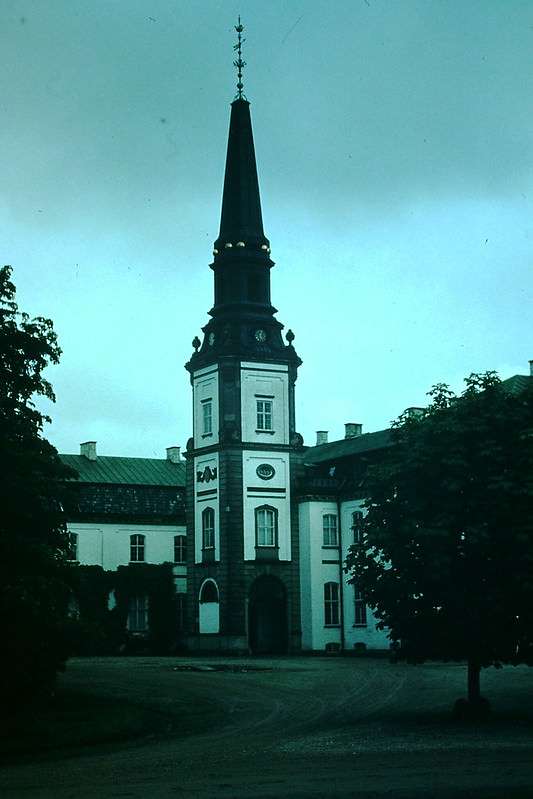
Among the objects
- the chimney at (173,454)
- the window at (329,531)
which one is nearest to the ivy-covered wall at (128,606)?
the window at (329,531)

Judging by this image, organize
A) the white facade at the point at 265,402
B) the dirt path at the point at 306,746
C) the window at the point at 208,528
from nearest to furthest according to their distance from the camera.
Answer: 1. the dirt path at the point at 306,746
2. the white facade at the point at 265,402
3. the window at the point at 208,528

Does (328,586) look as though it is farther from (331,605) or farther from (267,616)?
(267,616)

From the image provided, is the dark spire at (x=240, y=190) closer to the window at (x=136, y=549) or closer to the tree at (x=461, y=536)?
the window at (x=136, y=549)

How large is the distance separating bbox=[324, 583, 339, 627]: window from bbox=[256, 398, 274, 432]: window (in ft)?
31.4

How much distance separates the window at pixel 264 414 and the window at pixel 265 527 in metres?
4.56

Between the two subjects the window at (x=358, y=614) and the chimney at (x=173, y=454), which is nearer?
the window at (x=358, y=614)

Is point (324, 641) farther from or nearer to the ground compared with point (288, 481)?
nearer to the ground

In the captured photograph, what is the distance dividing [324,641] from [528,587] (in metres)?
41.2

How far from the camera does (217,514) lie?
2756 inches

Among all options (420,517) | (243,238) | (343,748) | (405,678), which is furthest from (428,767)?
(243,238)

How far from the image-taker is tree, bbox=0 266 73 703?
1176 inches

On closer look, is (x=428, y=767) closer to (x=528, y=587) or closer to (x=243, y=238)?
(x=528, y=587)

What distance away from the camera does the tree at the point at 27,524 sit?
98.0 feet

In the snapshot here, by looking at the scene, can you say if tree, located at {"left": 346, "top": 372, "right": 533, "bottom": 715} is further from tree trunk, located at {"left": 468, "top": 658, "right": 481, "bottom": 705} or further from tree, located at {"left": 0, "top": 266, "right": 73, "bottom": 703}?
tree, located at {"left": 0, "top": 266, "right": 73, "bottom": 703}
